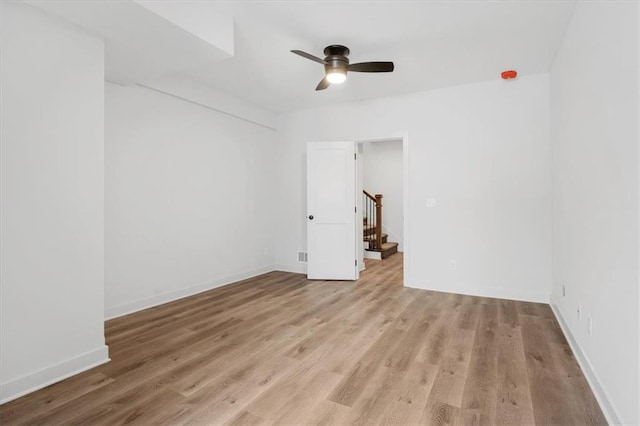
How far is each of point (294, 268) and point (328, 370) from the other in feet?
11.2

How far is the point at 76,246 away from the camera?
95.1 inches

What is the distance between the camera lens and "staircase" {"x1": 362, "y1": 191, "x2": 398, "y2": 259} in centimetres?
720

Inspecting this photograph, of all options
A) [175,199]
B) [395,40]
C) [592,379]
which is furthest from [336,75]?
[592,379]

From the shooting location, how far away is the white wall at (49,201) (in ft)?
6.79

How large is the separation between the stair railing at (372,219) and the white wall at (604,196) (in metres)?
4.37

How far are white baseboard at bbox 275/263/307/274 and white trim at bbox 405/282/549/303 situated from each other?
1.86m

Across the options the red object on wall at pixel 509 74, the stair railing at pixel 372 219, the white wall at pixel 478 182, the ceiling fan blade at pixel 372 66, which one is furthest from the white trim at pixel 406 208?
the stair railing at pixel 372 219

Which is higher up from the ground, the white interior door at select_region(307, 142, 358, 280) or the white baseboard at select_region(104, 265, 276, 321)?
the white interior door at select_region(307, 142, 358, 280)

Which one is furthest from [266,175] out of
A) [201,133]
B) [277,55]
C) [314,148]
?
[277,55]

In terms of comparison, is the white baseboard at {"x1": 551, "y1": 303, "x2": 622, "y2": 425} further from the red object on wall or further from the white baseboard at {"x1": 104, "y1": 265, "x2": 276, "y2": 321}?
the white baseboard at {"x1": 104, "y1": 265, "x2": 276, "y2": 321}

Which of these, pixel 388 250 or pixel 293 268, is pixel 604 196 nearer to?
pixel 293 268

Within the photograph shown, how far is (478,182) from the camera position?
4.31 meters

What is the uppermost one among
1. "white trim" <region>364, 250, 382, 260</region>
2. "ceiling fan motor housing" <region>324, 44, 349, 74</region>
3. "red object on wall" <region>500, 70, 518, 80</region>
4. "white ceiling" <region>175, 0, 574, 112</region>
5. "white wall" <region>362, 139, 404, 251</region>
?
"white ceiling" <region>175, 0, 574, 112</region>

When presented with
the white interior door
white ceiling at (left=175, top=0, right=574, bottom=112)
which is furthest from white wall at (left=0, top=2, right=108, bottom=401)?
the white interior door
